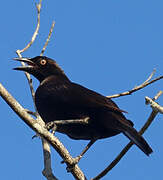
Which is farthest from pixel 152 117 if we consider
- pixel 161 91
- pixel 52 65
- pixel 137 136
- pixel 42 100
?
pixel 52 65

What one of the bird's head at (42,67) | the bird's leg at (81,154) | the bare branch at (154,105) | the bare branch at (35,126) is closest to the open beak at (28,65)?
the bird's head at (42,67)

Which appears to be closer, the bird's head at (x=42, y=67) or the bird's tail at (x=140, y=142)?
the bird's tail at (x=140, y=142)

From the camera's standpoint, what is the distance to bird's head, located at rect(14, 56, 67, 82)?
271 inches

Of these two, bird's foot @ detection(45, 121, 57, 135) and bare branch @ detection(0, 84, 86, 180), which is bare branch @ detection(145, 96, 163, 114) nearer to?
bare branch @ detection(0, 84, 86, 180)

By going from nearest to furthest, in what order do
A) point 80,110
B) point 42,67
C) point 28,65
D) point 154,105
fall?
point 154,105 < point 80,110 < point 28,65 < point 42,67

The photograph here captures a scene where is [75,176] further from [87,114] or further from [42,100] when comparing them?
[42,100]

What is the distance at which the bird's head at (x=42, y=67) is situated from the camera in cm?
688

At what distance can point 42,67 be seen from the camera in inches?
277

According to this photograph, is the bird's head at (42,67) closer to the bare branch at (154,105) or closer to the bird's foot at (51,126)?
the bird's foot at (51,126)

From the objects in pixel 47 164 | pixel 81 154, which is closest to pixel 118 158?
pixel 47 164

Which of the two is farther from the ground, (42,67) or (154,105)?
(42,67)

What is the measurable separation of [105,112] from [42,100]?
0.95m

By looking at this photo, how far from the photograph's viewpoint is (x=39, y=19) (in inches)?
235

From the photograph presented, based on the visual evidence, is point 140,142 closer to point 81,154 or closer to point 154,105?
point 81,154
